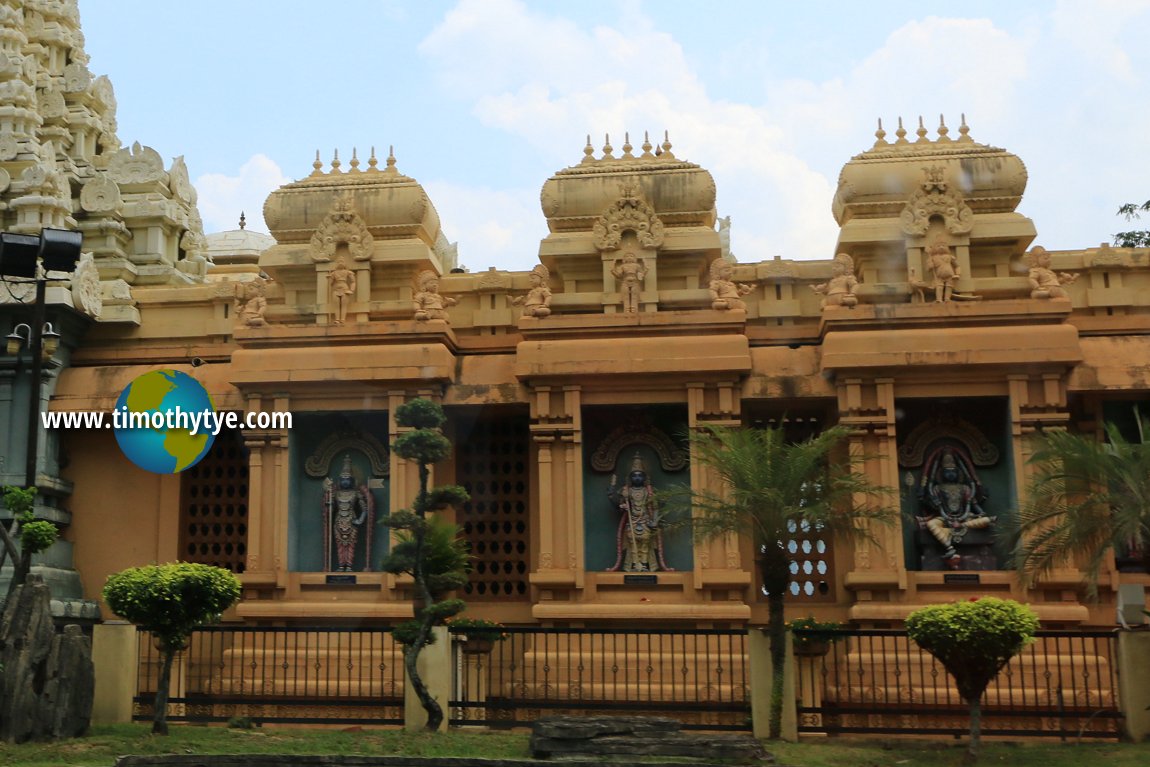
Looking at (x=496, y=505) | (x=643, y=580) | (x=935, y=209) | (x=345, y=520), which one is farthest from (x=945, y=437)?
(x=345, y=520)

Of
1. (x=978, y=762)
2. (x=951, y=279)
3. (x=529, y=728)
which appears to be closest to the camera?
(x=978, y=762)

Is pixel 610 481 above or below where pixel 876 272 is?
below

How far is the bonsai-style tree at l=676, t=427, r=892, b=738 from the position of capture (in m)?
14.9

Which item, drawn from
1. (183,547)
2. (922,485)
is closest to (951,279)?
(922,485)

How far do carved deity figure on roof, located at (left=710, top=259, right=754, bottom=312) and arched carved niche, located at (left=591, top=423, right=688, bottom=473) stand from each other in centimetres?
204

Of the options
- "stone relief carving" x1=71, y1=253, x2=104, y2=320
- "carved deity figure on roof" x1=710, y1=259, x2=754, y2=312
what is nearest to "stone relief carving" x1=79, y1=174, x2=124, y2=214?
"stone relief carving" x1=71, y1=253, x2=104, y2=320

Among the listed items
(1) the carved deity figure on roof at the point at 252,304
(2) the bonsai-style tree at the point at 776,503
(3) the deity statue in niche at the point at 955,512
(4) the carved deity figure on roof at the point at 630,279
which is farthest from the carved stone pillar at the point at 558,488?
(3) the deity statue in niche at the point at 955,512

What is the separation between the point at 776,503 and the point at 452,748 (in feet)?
14.2

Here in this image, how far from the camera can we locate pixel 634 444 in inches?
780

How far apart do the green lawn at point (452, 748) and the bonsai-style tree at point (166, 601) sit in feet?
2.25

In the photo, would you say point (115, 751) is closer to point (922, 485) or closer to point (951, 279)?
point (922, 485)

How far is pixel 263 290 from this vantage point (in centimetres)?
2039

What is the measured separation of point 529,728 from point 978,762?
5003mm

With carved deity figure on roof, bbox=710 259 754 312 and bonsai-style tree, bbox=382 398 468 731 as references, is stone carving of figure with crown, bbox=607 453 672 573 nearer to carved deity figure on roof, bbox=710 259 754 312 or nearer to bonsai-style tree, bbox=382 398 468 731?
carved deity figure on roof, bbox=710 259 754 312
